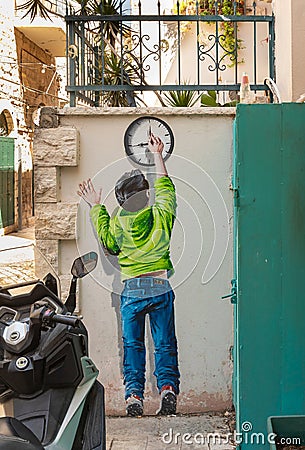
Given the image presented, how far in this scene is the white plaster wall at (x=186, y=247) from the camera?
4.89m

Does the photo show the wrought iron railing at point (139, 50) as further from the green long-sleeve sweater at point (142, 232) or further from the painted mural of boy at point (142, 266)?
the green long-sleeve sweater at point (142, 232)

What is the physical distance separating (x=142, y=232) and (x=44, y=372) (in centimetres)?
→ 236

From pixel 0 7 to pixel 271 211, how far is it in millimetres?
11562

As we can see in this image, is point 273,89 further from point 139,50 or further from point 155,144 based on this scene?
point 139,50

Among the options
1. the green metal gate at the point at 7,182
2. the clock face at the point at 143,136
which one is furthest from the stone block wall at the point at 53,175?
the green metal gate at the point at 7,182

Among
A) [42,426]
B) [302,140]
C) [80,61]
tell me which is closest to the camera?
[42,426]

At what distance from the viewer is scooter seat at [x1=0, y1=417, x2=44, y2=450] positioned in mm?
2186

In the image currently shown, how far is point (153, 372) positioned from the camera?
4898 mm

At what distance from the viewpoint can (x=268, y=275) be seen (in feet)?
13.2

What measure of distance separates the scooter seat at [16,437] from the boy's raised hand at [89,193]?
2650 millimetres

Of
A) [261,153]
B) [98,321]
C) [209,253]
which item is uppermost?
[261,153]

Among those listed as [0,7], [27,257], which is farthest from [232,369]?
[0,7]

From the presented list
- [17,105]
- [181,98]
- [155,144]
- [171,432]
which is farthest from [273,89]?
[17,105]

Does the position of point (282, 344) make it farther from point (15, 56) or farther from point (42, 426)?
point (15, 56)
